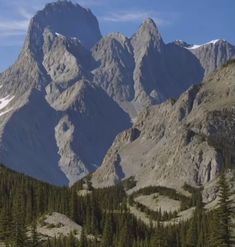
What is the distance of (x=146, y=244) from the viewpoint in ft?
621

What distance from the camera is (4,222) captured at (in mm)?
162500

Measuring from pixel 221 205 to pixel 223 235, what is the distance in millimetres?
3814

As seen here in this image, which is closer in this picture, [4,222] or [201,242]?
[4,222]

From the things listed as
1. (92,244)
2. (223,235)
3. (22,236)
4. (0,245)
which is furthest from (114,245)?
(223,235)

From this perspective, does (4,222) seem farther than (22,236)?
Yes

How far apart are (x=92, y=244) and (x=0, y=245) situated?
108 feet

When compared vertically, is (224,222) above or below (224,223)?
above

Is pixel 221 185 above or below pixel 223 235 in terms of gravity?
above

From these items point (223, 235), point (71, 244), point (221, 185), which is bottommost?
point (223, 235)

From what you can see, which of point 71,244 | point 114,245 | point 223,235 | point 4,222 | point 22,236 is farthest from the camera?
point 114,245

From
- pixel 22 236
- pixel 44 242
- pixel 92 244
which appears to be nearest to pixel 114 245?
pixel 92 244

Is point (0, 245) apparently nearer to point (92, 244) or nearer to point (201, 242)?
point (92, 244)

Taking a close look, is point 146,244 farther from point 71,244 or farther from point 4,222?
point 4,222

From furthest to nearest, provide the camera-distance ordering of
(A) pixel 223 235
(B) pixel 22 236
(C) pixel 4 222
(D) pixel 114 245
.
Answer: (D) pixel 114 245, (C) pixel 4 222, (B) pixel 22 236, (A) pixel 223 235
